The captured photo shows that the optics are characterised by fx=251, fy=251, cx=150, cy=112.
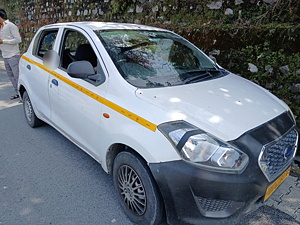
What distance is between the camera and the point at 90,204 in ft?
8.39

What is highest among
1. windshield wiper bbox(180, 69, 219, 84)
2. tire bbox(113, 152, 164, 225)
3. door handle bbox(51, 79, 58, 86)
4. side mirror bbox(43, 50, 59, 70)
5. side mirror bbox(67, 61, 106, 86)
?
windshield wiper bbox(180, 69, 219, 84)

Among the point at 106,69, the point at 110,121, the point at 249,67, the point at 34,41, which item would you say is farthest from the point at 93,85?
the point at 249,67

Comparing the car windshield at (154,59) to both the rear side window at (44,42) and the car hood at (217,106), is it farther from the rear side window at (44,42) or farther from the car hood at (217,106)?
the rear side window at (44,42)

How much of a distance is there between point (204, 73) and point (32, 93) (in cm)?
267

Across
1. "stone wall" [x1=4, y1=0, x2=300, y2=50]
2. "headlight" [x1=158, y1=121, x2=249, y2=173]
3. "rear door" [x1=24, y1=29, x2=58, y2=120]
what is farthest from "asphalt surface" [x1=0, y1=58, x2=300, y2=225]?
"stone wall" [x1=4, y1=0, x2=300, y2=50]

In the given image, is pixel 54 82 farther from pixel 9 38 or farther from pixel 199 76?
pixel 9 38

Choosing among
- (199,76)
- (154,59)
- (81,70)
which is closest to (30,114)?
(81,70)

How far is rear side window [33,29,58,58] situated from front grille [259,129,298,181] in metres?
3.02

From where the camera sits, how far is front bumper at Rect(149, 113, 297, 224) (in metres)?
1.75

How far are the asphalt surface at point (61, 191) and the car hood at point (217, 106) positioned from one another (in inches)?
37.3

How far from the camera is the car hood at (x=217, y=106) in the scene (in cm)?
192

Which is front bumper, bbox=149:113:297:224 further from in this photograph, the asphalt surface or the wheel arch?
the asphalt surface

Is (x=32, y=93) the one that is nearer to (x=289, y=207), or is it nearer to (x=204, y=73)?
(x=204, y=73)

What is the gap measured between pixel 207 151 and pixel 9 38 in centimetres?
518
